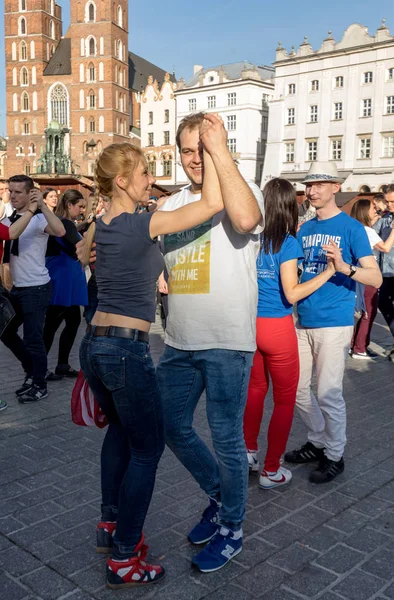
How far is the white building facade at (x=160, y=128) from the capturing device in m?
74.8

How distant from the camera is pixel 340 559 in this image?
10.5ft

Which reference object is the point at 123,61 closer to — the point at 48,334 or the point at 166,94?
the point at 166,94

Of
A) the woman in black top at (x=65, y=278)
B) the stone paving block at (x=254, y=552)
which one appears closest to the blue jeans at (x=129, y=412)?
the stone paving block at (x=254, y=552)

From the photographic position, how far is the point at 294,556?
322 centimetres

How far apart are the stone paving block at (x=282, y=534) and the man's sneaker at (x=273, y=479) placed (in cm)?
47

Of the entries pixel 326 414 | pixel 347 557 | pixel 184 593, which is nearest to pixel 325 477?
pixel 326 414

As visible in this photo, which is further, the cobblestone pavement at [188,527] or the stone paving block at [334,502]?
the stone paving block at [334,502]

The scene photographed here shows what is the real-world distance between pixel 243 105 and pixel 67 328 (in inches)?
2456

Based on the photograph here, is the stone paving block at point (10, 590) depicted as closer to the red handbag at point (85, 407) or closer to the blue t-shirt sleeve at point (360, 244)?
the red handbag at point (85, 407)

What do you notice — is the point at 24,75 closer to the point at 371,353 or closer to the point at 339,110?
the point at 339,110

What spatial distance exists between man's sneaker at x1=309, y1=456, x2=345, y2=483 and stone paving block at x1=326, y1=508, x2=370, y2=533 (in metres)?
0.43

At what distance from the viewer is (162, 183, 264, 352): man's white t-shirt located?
2.98 meters

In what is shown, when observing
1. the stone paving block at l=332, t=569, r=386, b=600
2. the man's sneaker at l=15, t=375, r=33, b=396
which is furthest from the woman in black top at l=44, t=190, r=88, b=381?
the stone paving block at l=332, t=569, r=386, b=600

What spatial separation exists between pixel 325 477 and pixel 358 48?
185 ft
